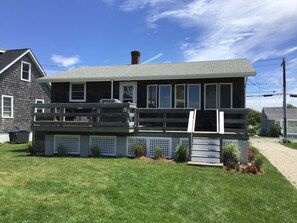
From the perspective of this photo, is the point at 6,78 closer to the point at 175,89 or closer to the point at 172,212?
the point at 175,89

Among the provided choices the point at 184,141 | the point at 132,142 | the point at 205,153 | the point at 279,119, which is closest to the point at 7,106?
the point at 132,142

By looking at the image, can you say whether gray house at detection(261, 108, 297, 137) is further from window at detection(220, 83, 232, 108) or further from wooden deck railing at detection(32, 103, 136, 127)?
wooden deck railing at detection(32, 103, 136, 127)

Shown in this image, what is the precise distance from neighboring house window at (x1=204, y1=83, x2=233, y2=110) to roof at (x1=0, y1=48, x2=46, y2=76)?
1393 centimetres

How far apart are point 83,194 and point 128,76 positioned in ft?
31.2

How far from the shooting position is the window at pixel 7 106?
20.4 m

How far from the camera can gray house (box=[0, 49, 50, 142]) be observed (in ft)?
66.8

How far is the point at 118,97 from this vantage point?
15883 mm

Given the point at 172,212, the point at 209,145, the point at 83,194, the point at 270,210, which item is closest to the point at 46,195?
the point at 83,194

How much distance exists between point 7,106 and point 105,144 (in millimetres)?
11740

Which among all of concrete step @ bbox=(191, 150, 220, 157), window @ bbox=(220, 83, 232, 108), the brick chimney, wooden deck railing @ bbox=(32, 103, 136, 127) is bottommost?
concrete step @ bbox=(191, 150, 220, 157)

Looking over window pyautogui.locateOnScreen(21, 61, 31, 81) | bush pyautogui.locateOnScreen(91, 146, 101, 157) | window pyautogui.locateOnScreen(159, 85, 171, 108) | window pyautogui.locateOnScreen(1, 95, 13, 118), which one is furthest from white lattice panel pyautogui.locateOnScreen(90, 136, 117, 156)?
window pyautogui.locateOnScreen(21, 61, 31, 81)

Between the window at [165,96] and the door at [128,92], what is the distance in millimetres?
1398

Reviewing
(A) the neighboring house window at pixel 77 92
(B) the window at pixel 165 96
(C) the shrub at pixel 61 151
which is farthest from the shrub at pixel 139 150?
(A) the neighboring house window at pixel 77 92

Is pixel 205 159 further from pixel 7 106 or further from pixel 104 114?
pixel 7 106
